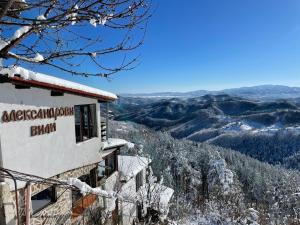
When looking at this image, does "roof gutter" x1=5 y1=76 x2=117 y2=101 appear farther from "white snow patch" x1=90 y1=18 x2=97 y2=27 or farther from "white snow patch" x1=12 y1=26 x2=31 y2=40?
"white snow patch" x1=90 y1=18 x2=97 y2=27

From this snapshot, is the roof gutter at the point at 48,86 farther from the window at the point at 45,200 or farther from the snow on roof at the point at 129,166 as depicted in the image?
the snow on roof at the point at 129,166

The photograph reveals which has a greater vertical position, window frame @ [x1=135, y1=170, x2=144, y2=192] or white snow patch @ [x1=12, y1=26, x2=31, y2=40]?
white snow patch @ [x1=12, y1=26, x2=31, y2=40]

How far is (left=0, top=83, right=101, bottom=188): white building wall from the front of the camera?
38.9 ft

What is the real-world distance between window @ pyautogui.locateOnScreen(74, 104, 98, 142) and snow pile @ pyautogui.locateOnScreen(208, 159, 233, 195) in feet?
152

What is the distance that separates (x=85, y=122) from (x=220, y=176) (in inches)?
1929

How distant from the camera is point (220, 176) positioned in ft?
211

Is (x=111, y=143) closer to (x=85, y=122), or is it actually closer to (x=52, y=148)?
(x=85, y=122)

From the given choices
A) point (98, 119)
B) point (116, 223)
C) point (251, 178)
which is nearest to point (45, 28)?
point (98, 119)

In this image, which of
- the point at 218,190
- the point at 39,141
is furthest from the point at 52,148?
the point at 218,190

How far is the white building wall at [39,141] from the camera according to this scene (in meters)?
11.9

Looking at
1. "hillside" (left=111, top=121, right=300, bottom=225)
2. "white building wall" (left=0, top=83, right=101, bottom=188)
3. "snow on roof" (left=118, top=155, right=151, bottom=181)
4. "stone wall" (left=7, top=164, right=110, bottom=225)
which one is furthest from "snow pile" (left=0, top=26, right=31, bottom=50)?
"hillside" (left=111, top=121, right=300, bottom=225)

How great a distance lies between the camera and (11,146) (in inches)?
468

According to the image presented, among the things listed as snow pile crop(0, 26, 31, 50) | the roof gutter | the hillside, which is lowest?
the hillside

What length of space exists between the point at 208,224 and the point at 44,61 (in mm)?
38222
